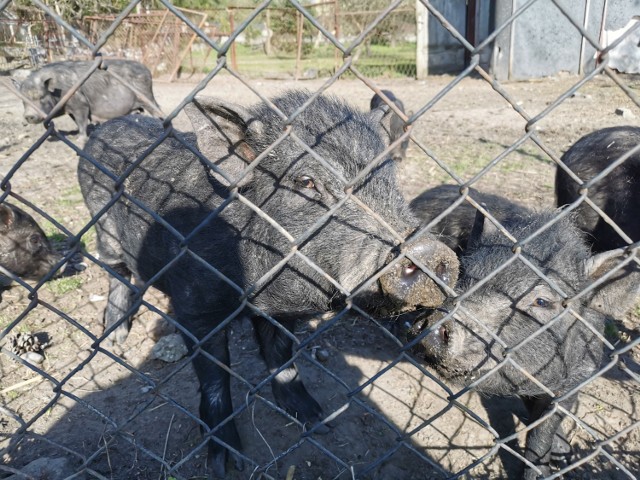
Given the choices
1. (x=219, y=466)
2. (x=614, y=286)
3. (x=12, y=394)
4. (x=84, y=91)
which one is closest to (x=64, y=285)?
(x=12, y=394)

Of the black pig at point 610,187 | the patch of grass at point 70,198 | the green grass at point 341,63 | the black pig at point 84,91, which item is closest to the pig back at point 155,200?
the patch of grass at point 70,198

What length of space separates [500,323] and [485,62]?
53.0ft

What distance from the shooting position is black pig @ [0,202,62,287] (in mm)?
4867

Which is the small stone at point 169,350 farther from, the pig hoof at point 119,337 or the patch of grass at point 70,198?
the patch of grass at point 70,198

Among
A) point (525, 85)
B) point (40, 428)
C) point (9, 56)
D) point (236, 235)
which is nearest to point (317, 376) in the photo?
point (236, 235)

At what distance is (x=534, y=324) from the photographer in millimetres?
2648

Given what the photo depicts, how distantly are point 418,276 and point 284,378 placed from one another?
5.87ft

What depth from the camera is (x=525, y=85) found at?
48.0ft

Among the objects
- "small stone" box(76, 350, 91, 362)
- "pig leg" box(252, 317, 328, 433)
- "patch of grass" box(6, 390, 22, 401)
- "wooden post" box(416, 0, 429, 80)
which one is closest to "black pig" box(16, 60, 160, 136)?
"small stone" box(76, 350, 91, 362)

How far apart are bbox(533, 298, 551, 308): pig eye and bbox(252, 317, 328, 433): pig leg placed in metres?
→ 1.58

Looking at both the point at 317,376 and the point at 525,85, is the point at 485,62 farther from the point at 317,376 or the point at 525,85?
the point at 317,376

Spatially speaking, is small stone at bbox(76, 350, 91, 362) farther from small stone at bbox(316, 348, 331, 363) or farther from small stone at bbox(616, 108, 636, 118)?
small stone at bbox(616, 108, 636, 118)

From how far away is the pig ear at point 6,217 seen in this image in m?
4.91

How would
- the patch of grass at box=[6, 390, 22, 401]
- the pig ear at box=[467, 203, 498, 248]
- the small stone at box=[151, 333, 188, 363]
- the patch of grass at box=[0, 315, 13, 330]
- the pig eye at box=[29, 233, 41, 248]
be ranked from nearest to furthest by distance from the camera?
the pig ear at box=[467, 203, 498, 248], the patch of grass at box=[6, 390, 22, 401], the small stone at box=[151, 333, 188, 363], the patch of grass at box=[0, 315, 13, 330], the pig eye at box=[29, 233, 41, 248]
